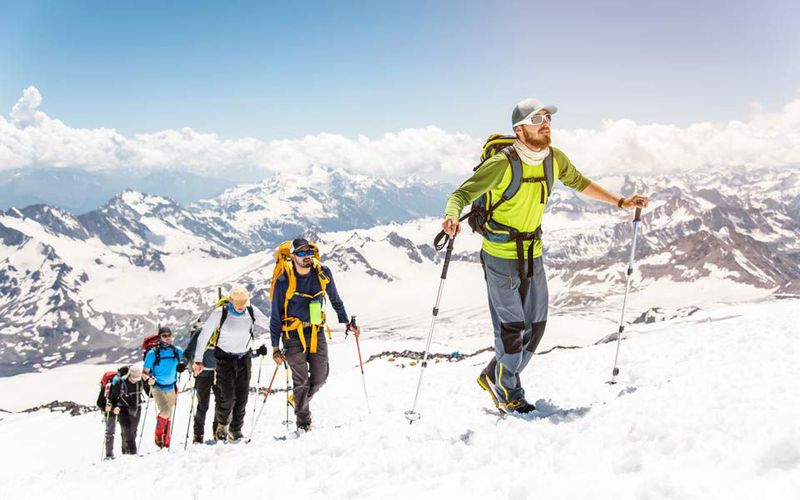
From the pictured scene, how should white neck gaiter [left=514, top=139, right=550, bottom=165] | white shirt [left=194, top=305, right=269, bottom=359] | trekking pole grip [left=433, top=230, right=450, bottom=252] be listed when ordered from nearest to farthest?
white neck gaiter [left=514, top=139, right=550, bottom=165]
trekking pole grip [left=433, top=230, right=450, bottom=252]
white shirt [left=194, top=305, right=269, bottom=359]

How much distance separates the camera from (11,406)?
169 m

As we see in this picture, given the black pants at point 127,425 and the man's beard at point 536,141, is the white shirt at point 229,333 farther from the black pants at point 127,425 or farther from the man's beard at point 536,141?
the man's beard at point 536,141

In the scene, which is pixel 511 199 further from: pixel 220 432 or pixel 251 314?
pixel 220 432

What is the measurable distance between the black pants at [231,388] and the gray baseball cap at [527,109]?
8.16 metres

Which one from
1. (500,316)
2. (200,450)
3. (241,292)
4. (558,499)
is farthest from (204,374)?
(558,499)

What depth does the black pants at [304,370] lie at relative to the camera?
10117 mm

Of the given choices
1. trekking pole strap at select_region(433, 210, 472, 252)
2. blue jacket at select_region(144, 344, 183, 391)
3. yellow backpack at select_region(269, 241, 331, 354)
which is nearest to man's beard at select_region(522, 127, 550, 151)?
trekking pole strap at select_region(433, 210, 472, 252)

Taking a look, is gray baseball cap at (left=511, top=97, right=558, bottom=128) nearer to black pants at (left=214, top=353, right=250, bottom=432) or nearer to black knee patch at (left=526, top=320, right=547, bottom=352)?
black knee patch at (left=526, top=320, right=547, bottom=352)

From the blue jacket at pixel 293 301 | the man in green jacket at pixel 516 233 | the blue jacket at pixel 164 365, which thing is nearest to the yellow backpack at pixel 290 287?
the blue jacket at pixel 293 301

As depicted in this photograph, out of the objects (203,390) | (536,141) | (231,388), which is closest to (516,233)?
(536,141)

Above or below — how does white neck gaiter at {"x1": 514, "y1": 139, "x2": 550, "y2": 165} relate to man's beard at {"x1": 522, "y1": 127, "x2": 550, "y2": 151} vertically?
below

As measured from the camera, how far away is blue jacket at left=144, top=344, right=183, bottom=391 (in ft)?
44.5

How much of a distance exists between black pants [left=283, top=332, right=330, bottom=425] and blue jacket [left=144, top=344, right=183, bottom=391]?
5.01 meters

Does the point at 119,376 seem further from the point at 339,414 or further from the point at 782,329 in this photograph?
the point at 782,329
